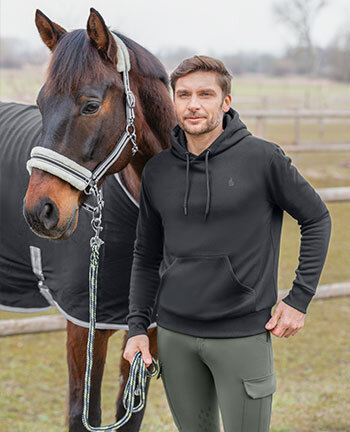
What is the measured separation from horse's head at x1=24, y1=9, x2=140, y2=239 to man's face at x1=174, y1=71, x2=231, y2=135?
24cm

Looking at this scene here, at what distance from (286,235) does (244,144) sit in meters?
5.41

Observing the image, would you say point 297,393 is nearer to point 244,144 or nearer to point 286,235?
point 244,144

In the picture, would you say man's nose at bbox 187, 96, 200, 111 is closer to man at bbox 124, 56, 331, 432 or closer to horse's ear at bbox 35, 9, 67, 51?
man at bbox 124, 56, 331, 432

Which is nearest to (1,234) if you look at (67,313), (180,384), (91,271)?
(67,313)

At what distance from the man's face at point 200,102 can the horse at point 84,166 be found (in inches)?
9.7

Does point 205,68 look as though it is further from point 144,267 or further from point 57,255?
point 57,255

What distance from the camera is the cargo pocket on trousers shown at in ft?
5.29

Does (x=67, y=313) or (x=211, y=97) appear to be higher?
(x=211, y=97)

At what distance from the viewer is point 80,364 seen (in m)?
2.15

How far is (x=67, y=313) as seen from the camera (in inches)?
83.5

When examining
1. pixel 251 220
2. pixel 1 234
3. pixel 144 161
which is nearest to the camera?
pixel 251 220

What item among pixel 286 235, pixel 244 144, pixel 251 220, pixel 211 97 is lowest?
pixel 286 235

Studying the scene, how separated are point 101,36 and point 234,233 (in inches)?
28.0

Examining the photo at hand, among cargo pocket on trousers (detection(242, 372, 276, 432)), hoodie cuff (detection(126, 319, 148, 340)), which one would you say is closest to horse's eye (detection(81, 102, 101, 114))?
hoodie cuff (detection(126, 319, 148, 340))
